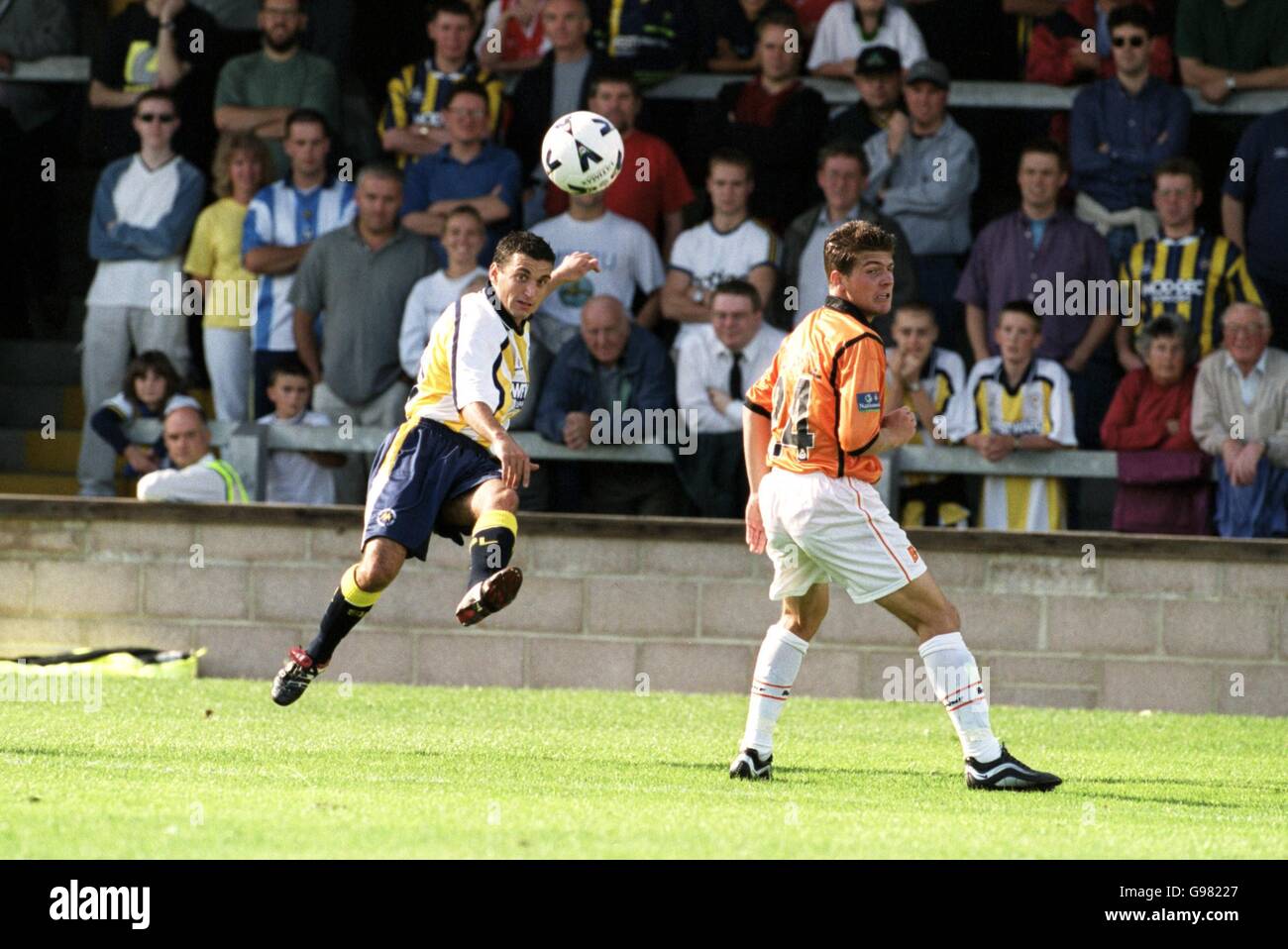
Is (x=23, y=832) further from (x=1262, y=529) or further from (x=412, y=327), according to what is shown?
(x=1262, y=529)

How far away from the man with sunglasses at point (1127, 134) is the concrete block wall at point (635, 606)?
2453mm

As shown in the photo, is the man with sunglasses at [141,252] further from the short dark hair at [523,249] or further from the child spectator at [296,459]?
the short dark hair at [523,249]

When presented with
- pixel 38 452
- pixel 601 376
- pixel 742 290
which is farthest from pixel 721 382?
pixel 38 452

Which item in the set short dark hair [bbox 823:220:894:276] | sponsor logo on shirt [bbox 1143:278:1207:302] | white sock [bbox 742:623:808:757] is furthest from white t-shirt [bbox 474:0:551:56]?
white sock [bbox 742:623:808:757]

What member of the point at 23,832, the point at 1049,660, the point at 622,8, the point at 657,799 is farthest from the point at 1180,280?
the point at 23,832

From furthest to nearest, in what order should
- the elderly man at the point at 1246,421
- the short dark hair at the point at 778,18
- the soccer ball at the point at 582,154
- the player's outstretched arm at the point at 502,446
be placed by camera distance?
the short dark hair at the point at 778,18 → the elderly man at the point at 1246,421 → the soccer ball at the point at 582,154 → the player's outstretched arm at the point at 502,446

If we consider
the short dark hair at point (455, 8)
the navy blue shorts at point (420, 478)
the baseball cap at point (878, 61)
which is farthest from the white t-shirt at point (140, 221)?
the navy blue shorts at point (420, 478)

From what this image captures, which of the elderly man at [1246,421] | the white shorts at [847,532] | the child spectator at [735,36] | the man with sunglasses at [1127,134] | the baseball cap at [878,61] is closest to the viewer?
the white shorts at [847,532]

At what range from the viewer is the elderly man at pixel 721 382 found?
12.2 meters

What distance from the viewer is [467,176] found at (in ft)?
43.4

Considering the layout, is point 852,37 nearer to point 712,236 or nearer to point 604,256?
point 712,236

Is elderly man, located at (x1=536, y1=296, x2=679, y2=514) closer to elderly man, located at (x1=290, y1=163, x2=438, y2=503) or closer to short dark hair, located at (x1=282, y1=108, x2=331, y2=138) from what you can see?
elderly man, located at (x1=290, y1=163, x2=438, y2=503)

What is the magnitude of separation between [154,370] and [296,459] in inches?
41.1

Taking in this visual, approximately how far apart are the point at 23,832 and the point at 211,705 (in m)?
4.50
